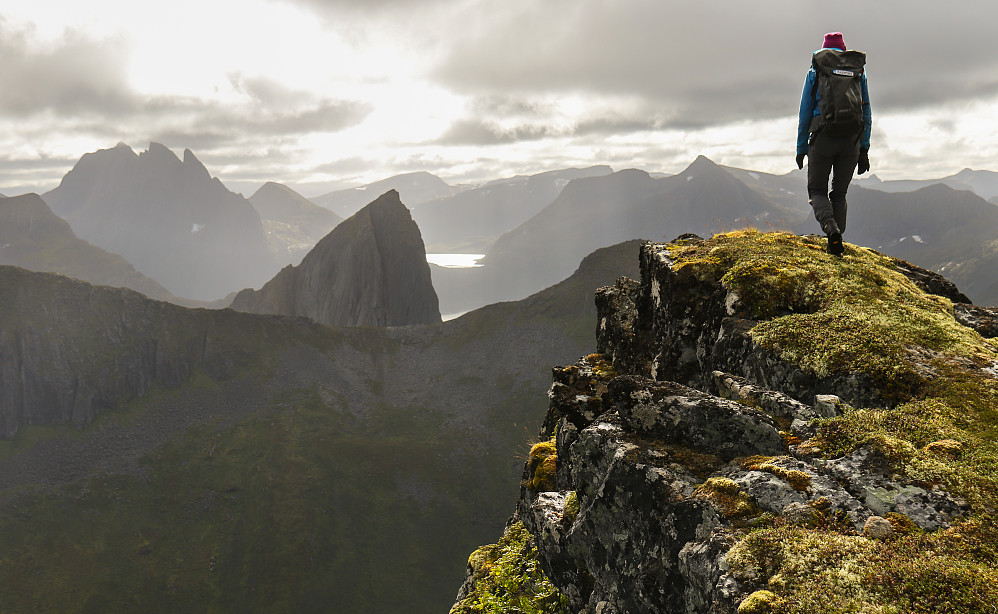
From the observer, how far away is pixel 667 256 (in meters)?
17.3

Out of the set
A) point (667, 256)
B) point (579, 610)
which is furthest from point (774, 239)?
point (579, 610)

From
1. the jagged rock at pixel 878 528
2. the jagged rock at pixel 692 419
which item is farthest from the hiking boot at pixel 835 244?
the jagged rock at pixel 878 528

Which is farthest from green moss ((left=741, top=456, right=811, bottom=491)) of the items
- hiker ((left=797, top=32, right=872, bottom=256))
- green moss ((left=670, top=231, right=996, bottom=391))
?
hiker ((left=797, top=32, right=872, bottom=256))

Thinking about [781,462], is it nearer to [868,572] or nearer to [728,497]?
[728,497]

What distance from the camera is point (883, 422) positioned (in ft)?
27.7

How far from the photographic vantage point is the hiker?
512 inches

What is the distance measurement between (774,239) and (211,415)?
554 feet

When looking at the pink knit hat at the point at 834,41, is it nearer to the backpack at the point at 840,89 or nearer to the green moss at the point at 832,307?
the backpack at the point at 840,89

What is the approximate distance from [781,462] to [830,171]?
10859 mm

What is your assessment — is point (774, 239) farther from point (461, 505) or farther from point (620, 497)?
point (461, 505)

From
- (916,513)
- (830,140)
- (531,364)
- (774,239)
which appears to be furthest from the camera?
(531,364)

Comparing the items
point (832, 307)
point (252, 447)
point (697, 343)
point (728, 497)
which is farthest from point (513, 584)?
point (252, 447)

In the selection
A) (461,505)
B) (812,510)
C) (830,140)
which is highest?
(830,140)

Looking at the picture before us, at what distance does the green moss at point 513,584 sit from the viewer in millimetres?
12062
